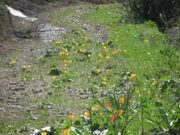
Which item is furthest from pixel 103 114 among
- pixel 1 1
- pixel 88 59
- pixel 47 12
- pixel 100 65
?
pixel 47 12

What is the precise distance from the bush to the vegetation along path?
567mm

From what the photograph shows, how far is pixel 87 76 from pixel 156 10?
818cm

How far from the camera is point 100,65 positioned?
11.2 meters

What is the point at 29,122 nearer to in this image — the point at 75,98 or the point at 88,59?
the point at 75,98

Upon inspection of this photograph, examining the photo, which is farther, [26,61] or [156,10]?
[156,10]

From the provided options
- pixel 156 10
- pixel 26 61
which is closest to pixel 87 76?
pixel 26 61

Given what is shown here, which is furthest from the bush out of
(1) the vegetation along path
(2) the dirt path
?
(2) the dirt path

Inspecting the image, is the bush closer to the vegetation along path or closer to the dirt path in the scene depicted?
the vegetation along path

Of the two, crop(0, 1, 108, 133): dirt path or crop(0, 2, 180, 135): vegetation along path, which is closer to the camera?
crop(0, 2, 180, 135): vegetation along path

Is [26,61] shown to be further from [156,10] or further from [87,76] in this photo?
[156,10]

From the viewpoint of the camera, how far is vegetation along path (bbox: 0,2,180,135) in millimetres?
6973

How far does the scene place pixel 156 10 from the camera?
17781 mm

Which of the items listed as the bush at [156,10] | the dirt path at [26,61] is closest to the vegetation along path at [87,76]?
the dirt path at [26,61]

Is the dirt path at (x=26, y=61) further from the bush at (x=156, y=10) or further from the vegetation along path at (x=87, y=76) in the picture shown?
the bush at (x=156, y=10)
